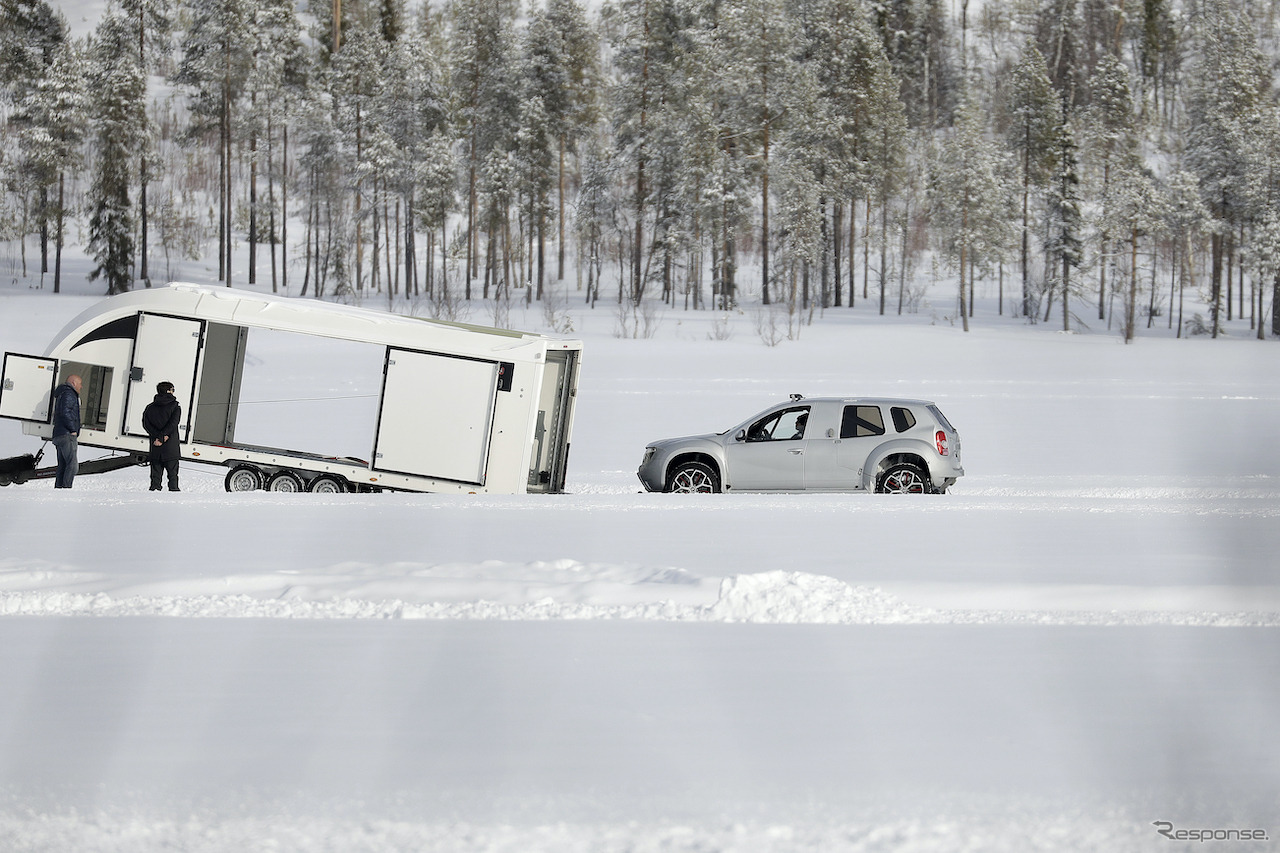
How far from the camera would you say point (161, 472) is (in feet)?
46.4

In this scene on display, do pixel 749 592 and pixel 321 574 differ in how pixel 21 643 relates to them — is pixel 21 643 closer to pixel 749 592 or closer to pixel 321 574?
pixel 321 574

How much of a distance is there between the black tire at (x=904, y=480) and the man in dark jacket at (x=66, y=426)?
10.2 meters

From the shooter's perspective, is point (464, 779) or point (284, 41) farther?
point (284, 41)

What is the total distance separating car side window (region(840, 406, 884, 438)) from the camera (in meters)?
14.5

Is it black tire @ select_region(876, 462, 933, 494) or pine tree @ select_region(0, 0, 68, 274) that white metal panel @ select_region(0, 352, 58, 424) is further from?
pine tree @ select_region(0, 0, 68, 274)

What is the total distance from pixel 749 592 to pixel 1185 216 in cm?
5804

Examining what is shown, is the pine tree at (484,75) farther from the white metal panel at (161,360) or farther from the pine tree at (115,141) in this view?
the white metal panel at (161,360)

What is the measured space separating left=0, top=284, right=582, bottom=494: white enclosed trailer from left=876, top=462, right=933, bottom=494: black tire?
4.44 metres

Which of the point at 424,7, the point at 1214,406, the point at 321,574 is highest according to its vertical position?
the point at 424,7

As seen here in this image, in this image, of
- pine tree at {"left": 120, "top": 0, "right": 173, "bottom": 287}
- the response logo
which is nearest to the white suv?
the response logo

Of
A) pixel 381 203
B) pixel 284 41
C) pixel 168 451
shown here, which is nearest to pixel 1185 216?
pixel 381 203

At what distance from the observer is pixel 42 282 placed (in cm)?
5928

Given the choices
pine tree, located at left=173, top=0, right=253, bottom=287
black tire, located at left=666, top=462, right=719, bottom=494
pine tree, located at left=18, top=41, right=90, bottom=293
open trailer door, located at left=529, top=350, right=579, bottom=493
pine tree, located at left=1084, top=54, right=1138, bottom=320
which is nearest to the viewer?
black tire, located at left=666, top=462, right=719, bottom=494

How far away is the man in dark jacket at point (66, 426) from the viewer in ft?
45.1
